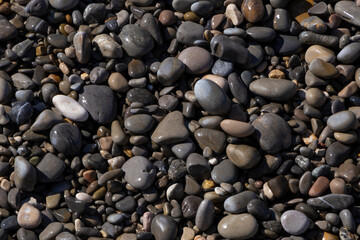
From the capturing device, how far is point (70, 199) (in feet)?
8.25

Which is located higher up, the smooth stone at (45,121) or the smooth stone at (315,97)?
the smooth stone at (315,97)

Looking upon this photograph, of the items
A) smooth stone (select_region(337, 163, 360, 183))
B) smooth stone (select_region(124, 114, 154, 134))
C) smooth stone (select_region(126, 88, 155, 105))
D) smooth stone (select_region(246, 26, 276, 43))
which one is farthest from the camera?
smooth stone (select_region(246, 26, 276, 43))

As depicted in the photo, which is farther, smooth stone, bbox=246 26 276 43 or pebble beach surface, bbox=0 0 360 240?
smooth stone, bbox=246 26 276 43

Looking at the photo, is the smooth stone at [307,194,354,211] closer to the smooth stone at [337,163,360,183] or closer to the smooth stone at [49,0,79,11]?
the smooth stone at [337,163,360,183]

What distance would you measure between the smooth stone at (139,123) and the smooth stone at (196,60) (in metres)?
0.42

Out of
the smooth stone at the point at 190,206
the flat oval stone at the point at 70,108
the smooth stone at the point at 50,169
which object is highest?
the flat oval stone at the point at 70,108

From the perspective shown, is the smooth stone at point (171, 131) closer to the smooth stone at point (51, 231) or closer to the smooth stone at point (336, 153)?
the smooth stone at point (51, 231)

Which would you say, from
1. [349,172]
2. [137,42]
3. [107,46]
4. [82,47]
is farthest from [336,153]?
[82,47]

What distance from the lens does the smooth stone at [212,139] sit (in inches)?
102

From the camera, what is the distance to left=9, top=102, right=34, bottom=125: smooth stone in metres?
2.62

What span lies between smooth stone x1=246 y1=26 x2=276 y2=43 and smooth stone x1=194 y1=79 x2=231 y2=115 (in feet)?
1.57

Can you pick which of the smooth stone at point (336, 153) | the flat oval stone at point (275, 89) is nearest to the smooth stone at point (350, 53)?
the flat oval stone at point (275, 89)

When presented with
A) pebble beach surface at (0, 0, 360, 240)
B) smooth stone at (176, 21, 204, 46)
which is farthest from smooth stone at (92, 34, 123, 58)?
smooth stone at (176, 21, 204, 46)

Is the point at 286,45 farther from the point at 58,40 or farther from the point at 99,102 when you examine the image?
the point at 58,40
